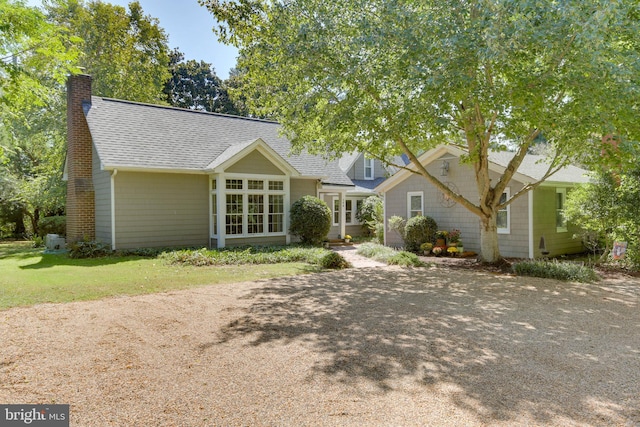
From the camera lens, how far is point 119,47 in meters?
24.2

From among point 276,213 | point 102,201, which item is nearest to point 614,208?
point 276,213

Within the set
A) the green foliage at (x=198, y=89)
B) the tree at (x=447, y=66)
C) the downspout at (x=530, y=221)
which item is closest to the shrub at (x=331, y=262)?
the tree at (x=447, y=66)

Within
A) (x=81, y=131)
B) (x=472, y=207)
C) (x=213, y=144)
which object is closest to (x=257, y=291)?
(x=472, y=207)

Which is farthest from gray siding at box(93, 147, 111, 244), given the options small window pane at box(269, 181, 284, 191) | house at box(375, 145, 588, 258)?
house at box(375, 145, 588, 258)

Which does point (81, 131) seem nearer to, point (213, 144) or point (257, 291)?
point (213, 144)

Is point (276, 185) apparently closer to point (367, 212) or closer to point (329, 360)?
point (367, 212)

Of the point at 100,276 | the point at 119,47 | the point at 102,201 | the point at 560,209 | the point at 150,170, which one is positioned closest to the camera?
the point at 100,276

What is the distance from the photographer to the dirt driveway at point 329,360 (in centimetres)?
332

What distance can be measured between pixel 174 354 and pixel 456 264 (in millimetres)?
9541

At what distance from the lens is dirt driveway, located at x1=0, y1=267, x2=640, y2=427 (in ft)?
10.9

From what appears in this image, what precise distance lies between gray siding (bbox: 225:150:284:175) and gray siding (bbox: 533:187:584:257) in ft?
30.6

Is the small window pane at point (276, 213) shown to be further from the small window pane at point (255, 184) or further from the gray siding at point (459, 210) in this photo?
the gray siding at point (459, 210)

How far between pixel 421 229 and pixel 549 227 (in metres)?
4.21

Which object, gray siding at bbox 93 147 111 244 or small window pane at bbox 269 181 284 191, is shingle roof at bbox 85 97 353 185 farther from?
small window pane at bbox 269 181 284 191
